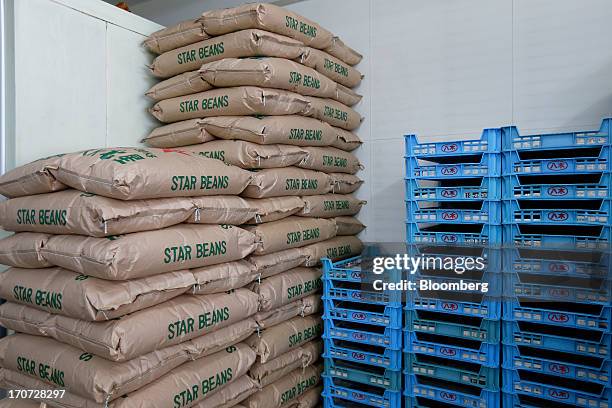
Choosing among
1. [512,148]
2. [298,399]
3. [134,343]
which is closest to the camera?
[134,343]

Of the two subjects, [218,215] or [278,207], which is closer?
[218,215]

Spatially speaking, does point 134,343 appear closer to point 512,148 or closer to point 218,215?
point 218,215

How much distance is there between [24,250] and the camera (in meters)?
1.76

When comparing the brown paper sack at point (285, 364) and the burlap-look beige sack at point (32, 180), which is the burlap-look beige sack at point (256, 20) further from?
the brown paper sack at point (285, 364)

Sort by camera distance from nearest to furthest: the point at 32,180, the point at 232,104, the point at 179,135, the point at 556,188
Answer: the point at 32,180 < the point at 556,188 < the point at 232,104 < the point at 179,135

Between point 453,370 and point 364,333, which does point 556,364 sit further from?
point 364,333

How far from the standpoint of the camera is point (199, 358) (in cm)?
193

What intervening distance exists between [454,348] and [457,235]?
55cm

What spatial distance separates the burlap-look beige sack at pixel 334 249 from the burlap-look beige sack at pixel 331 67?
3.50 ft

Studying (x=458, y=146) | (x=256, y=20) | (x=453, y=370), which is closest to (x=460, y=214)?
(x=458, y=146)

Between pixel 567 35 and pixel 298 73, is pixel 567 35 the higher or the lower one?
the higher one

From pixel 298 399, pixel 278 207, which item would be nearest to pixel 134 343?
pixel 278 207

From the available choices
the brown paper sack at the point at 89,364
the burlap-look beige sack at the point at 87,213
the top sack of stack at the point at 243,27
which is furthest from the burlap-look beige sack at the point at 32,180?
the top sack of stack at the point at 243,27

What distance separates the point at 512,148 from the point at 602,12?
3.60 ft
